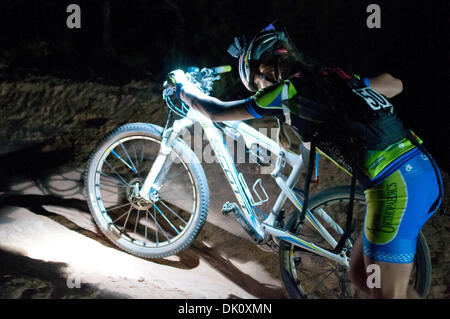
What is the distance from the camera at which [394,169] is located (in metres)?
1.65

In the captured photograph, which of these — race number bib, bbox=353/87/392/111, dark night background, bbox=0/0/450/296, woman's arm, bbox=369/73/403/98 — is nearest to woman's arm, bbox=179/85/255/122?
race number bib, bbox=353/87/392/111

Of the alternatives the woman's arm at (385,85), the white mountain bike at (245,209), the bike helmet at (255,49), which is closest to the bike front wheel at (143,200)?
the white mountain bike at (245,209)

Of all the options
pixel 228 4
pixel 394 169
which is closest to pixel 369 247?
pixel 394 169

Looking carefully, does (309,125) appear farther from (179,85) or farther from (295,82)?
(179,85)

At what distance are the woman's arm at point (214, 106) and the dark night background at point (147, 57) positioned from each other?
4.72ft

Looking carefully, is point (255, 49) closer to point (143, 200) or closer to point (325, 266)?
point (143, 200)

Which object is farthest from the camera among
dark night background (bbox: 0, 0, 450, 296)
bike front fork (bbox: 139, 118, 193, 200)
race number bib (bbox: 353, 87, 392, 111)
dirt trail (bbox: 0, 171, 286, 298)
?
dark night background (bbox: 0, 0, 450, 296)

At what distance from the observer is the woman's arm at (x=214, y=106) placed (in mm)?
1832

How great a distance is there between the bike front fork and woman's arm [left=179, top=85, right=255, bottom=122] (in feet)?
0.87

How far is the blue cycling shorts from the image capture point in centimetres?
165

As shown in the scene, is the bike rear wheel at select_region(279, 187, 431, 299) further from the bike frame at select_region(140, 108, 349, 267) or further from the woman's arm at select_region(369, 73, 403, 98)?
the woman's arm at select_region(369, 73, 403, 98)

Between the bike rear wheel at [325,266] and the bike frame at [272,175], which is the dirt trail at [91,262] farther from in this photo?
the bike frame at [272,175]
